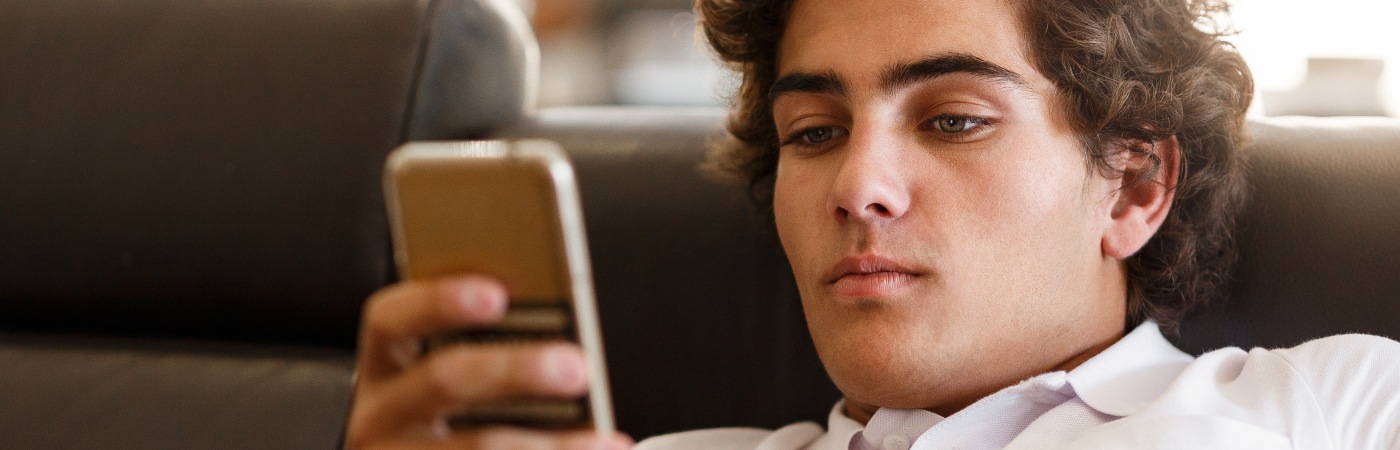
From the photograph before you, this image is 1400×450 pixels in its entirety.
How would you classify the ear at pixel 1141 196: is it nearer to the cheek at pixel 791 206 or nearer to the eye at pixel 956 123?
the eye at pixel 956 123

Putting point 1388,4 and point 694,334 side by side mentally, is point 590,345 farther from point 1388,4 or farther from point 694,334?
point 1388,4

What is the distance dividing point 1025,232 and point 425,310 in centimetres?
60

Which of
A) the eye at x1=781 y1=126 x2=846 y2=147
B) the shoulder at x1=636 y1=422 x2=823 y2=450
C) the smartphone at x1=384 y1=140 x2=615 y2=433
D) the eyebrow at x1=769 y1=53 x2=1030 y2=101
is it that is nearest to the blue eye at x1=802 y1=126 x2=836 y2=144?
the eye at x1=781 y1=126 x2=846 y2=147

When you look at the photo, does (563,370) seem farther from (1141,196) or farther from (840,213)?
(1141,196)

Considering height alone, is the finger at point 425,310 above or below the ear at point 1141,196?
above

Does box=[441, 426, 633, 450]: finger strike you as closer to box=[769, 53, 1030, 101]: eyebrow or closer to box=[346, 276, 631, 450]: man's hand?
box=[346, 276, 631, 450]: man's hand

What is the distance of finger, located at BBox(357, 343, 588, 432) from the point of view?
0.54 metres

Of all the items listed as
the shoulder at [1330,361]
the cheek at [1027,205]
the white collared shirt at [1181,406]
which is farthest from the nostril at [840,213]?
the shoulder at [1330,361]

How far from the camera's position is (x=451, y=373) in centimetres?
56

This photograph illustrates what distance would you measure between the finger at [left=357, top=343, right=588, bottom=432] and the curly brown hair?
0.66m

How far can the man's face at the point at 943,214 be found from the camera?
3.10 feet

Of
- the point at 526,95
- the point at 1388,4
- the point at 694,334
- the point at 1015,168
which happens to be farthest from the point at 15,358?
the point at 1388,4

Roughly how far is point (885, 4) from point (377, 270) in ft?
2.16

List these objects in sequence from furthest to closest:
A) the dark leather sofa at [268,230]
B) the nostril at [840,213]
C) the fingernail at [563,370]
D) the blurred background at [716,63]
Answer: the blurred background at [716,63]
the dark leather sofa at [268,230]
the nostril at [840,213]
the fingernail at [563,370]
